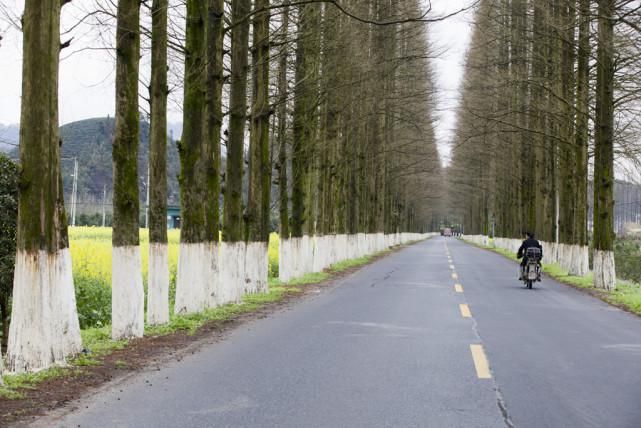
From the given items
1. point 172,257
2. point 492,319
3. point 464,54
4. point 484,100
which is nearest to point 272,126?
point 172,257

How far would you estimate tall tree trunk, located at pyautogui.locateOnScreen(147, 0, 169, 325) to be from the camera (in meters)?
12.5

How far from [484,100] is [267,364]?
33397 mm

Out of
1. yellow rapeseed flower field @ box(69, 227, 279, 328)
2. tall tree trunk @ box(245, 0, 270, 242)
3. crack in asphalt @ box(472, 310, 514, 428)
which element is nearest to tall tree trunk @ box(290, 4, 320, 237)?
tall tree trunk @ box(245, 0, 270, 242)

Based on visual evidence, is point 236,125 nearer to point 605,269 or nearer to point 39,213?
point 39,213

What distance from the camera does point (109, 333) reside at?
11.4 meters

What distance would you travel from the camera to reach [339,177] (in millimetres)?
38188

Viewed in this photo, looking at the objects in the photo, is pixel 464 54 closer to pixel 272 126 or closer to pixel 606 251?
pixel 272 126

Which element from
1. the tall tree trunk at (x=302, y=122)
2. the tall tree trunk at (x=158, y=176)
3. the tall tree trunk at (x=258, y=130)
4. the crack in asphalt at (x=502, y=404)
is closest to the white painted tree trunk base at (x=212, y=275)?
the tall tree trunk at (x=158, y=176)

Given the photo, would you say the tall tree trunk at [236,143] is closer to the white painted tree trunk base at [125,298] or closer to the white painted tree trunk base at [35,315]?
the white painted tree trunk base at [125,298]

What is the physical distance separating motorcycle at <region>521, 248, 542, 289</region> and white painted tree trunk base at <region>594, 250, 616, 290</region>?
1619 millimetres

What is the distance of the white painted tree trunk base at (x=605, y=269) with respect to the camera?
21.3 metres

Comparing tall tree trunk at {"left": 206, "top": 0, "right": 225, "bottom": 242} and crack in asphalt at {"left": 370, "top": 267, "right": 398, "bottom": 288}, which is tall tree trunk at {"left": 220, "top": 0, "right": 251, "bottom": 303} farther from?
crack in asphalt at {"left": 370, "top": 267, "right": 398, "bottom": 288}

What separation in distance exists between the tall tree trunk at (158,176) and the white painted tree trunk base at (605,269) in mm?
13367

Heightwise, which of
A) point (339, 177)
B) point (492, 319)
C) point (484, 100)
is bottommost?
Answer: point (492, 319)
